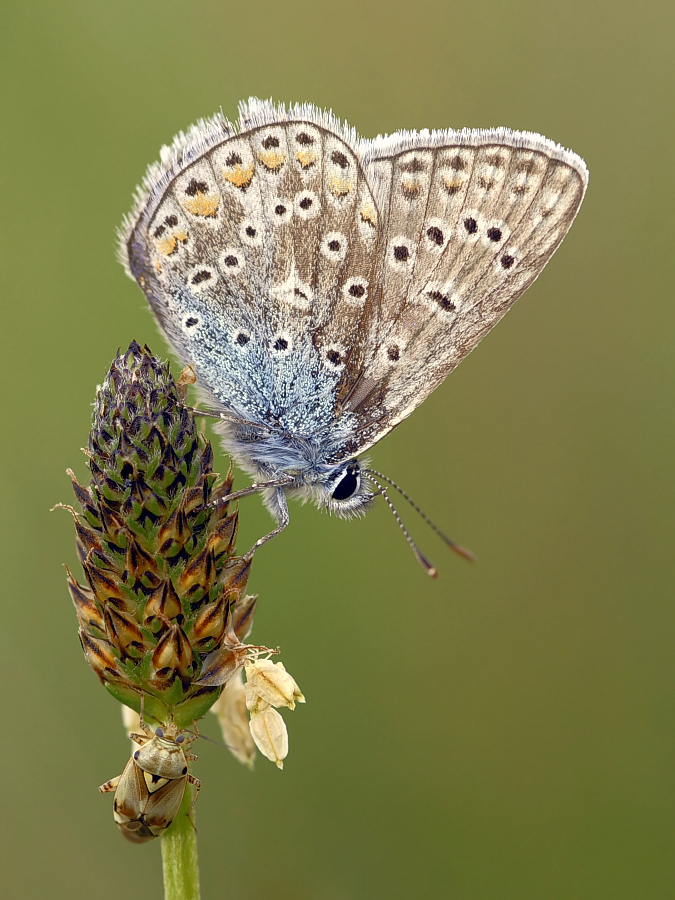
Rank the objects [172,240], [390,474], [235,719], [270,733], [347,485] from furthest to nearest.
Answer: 1. [390,474]
2. [172,240]
3. [347,485]
4. [235,719]
5. [270,733]

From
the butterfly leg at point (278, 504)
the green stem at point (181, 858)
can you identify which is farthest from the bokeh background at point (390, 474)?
the green stem at point (181, 858)

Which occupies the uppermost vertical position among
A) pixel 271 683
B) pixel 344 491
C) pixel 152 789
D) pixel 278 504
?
pixel 278 504

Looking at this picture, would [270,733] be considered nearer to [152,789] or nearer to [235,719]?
[235,719]

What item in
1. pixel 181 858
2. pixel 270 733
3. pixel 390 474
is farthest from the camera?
pixel 390 474

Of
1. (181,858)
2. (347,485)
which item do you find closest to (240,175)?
(347,485)

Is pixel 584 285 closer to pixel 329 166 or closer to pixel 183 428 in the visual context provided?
pixel 329 166
